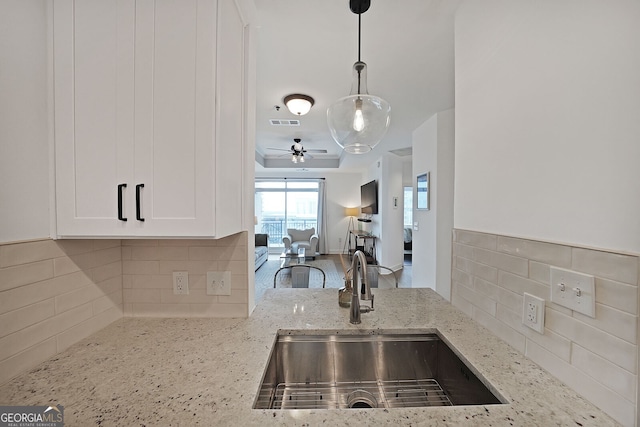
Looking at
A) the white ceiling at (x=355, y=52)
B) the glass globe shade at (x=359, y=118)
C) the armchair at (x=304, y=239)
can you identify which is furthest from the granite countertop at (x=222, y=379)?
the armchair at (x=304, y=239)

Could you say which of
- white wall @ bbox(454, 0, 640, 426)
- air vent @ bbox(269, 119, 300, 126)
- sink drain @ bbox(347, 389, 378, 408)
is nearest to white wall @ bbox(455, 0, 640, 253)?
white wall @ bbox(454, 0, 640, 426)

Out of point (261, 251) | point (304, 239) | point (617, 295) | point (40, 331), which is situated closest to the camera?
point (617, 295)

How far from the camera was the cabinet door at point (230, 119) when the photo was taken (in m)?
0.94

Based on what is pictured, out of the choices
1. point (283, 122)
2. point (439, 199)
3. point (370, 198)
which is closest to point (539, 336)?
point (439, 199)

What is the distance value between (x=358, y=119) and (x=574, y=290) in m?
1.12

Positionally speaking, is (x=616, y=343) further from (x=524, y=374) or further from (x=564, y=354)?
(x=524, y=374)

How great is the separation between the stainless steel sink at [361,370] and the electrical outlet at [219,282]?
0.34 m

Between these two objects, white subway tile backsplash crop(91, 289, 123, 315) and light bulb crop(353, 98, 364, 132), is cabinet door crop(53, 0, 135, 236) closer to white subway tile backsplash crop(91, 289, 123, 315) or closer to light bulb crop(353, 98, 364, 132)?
white subway tile backsplash crop(91, 289, 123, 315)

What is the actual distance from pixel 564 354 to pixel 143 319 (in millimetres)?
1639

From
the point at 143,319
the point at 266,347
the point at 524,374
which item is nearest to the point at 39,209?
the point at 143,319

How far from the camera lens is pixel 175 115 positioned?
91 centimetres

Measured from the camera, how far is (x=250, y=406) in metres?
0.68

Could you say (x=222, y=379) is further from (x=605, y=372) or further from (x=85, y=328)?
(x=605, y=372)

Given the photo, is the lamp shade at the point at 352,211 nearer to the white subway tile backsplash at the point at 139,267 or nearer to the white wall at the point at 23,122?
the white subway tile backsplash at the point at 139,267
